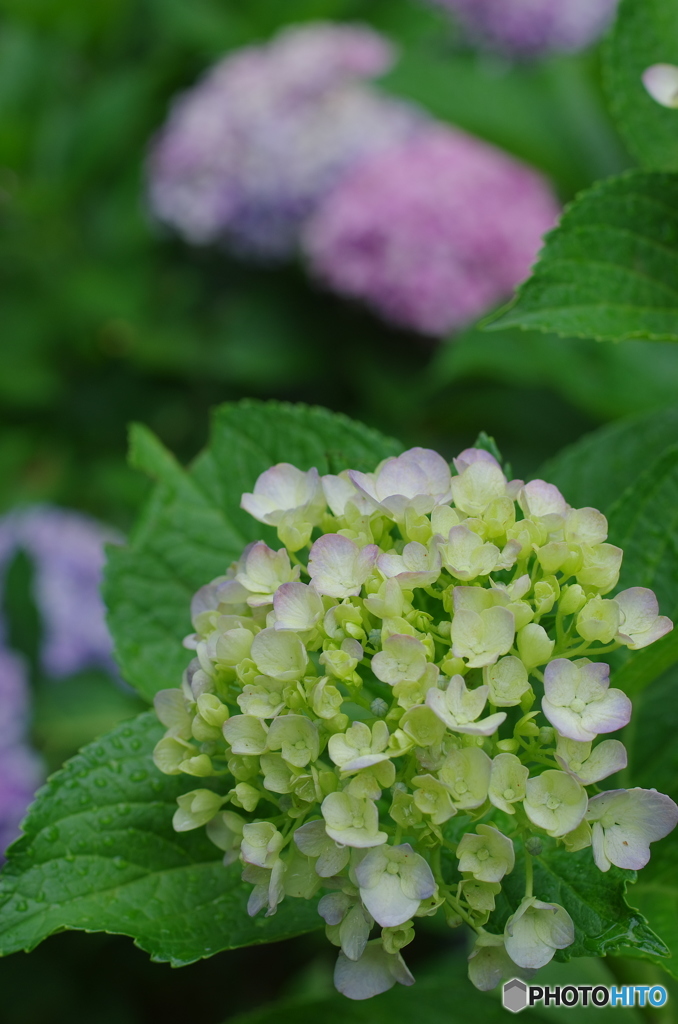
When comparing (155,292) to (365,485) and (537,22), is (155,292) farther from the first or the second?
(365,485)

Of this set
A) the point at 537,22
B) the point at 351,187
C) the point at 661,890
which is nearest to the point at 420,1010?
the point at 661,890

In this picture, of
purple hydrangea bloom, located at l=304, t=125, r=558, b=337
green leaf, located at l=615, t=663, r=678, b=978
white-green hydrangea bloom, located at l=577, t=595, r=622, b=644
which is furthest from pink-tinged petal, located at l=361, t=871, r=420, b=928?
purple hydrangea bloom, located at l=304, t=125, r=558, b=337

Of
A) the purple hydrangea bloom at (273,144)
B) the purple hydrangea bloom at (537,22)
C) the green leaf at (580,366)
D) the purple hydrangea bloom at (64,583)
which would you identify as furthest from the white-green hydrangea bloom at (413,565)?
the purple hydrangea bloom at (537,22)

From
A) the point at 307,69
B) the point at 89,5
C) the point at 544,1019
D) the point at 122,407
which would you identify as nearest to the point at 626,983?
the point at 544,1019

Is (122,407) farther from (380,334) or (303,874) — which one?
(303,874)

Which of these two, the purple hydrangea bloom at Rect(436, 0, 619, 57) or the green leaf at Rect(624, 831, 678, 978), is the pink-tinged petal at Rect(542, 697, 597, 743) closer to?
the green leaf at Rect(624, 831, 678, 978)
